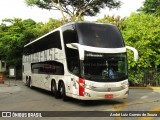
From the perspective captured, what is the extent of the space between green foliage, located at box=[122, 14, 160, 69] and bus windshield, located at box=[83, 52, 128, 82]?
14.7m

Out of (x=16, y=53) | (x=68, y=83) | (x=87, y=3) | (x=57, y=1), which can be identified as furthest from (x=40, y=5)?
(x=68, y=83)

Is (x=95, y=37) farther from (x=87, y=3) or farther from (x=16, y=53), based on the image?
(x=16, y=53)

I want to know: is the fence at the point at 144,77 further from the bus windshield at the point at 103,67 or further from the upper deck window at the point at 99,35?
the bus windshield at the point at 103,67

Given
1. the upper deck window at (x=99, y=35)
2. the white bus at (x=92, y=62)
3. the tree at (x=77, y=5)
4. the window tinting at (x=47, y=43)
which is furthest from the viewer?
the tree at (x=77, y=5)

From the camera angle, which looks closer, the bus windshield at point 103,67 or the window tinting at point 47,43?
the bus windshield at point 103,67

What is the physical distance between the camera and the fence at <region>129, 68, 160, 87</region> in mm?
30913

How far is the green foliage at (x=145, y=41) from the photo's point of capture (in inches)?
1195

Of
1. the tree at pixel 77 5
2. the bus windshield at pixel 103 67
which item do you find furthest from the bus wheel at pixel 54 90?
the tree at pixel 77 5

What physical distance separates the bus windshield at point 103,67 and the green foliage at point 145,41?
1469 centimetres

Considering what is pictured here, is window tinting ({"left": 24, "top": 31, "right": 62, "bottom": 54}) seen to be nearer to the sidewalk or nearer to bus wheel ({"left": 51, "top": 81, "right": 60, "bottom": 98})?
bus wheel ({"left": 51, "top": 81, "right": 60, "bottom": 98})

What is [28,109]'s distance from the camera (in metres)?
14.7

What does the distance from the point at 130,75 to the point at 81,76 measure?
16613 millimetres

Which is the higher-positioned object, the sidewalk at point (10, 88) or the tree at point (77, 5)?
the tree at point (77, 5)

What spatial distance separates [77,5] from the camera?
4062 centimetres
